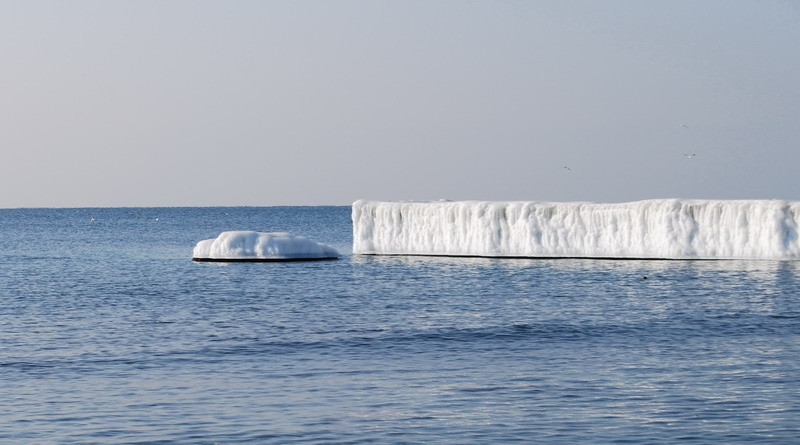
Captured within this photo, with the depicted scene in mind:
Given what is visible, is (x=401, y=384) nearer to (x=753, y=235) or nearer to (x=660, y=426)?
(x=660, y=426)

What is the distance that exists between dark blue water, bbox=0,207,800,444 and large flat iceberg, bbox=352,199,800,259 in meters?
1.82

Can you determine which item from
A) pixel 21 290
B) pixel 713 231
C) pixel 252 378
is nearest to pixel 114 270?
pixel 21 290

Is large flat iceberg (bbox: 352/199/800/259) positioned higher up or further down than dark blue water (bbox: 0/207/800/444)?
higher up

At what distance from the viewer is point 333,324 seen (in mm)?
27312

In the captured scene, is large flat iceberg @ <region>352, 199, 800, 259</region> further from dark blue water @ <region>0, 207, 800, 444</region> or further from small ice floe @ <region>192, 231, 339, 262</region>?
small ice floe @ <region>192, 231, 339, 262</region>

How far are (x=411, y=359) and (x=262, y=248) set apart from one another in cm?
2962

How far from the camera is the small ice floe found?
164 ft

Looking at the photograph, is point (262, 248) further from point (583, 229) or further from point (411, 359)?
point (411, 359)

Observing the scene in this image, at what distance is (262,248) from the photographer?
49781mm

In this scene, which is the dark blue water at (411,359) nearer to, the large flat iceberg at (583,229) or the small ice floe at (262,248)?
the large flat iceberg at (583,229)

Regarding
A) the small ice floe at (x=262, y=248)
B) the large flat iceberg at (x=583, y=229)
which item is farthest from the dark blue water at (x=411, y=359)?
the small ice floe at (x=262, y=248)

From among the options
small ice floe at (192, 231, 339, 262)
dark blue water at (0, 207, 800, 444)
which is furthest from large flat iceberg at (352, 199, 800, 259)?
small ice floe at (192, 231, 339, 262)

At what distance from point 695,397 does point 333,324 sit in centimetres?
1237

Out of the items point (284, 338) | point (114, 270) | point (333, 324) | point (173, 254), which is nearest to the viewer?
point (284, 338)
